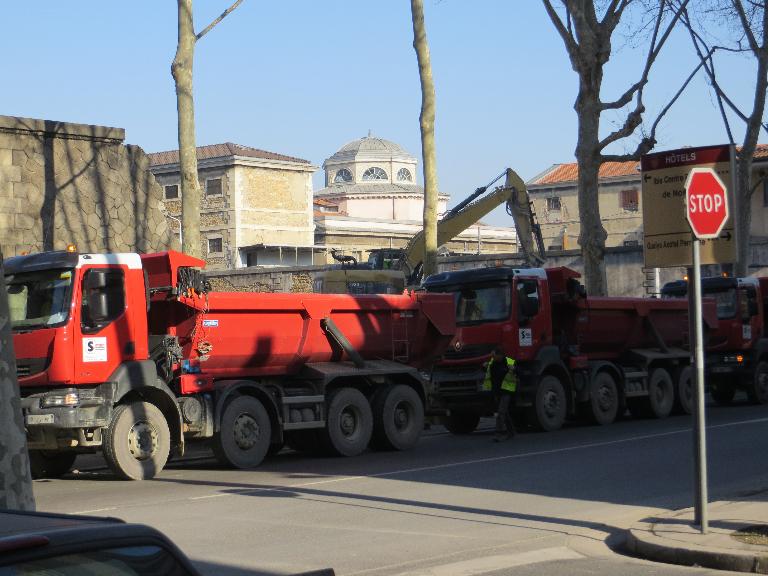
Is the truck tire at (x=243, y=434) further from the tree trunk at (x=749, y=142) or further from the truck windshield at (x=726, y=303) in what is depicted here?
the tree trunk at (x=749, y=142)

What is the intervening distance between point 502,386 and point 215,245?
1904 inches

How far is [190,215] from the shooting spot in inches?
883

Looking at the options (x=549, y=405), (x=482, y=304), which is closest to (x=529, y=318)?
(x=482, y=304)

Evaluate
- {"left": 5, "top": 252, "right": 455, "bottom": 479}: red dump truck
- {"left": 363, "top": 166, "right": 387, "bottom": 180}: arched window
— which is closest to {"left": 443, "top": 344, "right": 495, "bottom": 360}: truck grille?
{"left": 5, "top": 252, "right": 455, "bottom": 479}: red dump truck

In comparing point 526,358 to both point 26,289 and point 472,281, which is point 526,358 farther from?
point 26,289

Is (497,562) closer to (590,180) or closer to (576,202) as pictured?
(590,180)

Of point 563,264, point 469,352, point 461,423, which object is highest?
point 563,264

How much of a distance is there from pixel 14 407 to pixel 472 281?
15.6 meters

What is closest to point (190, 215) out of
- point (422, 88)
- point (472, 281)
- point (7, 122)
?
point (7, 122)

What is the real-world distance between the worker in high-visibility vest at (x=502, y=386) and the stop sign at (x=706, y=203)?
10.9 meters

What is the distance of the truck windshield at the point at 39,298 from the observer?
1560 cm

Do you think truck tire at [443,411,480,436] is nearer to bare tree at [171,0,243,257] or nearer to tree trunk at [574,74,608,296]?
bare tree at [171,0,243,257]

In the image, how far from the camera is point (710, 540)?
9.96 metres

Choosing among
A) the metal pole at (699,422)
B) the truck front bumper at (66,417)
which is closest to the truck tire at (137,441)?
the truck front bumper at (66,417)
